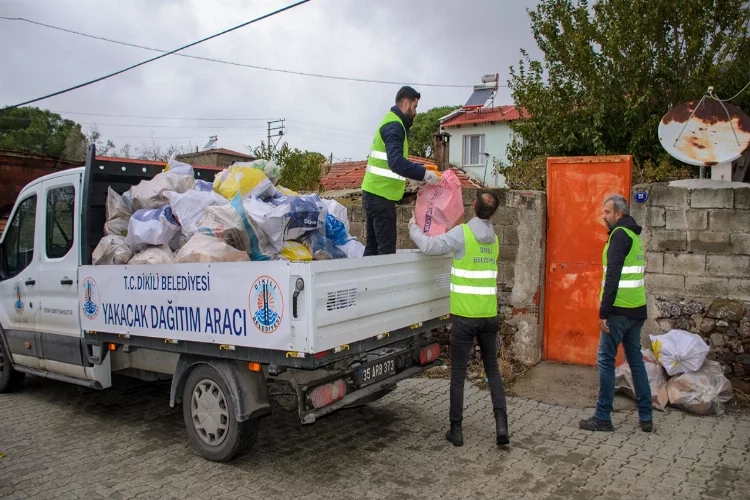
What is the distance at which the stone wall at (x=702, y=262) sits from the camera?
5547mm

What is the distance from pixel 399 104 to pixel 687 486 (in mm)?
3514

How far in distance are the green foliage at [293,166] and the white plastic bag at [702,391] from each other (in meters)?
9.57

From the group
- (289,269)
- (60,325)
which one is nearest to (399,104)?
(289,269)

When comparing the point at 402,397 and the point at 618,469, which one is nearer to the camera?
the point at 618,469

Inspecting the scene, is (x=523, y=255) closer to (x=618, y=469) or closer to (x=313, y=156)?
(x=618, y=469)

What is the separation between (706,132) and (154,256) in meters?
5.44

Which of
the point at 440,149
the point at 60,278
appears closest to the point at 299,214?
the point at 60,278

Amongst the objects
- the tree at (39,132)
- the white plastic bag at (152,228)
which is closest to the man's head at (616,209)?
the white plastic bag at (152,228)

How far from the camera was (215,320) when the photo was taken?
4.07 meters

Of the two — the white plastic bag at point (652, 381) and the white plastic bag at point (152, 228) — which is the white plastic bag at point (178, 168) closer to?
the white plastic bag at point (152, 228)

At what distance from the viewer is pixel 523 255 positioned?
6500 millimetres

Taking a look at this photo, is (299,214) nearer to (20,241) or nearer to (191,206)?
(191,206)

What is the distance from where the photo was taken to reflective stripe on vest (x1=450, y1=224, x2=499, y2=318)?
448 centimetres

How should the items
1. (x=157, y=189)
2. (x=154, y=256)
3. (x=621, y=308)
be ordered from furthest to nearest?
(x=157, y=189) → (x=621, y=308) → (x=154, y=256)
